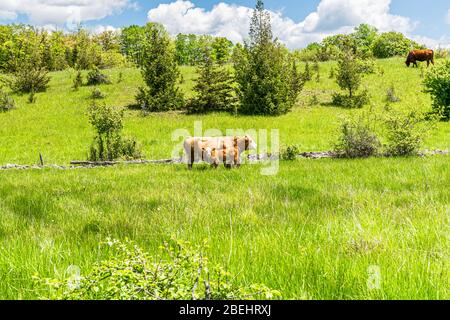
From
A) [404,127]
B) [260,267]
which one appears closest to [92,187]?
[260,267]

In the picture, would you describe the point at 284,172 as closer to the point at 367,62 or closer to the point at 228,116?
the point at 228,116

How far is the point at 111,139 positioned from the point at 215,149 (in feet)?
23.6

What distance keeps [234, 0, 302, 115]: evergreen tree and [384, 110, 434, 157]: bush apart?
593 inches

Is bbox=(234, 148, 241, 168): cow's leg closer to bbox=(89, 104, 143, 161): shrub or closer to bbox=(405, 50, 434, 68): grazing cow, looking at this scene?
bbox=(89, 104, 143, 161): shrub

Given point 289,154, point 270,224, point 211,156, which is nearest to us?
point 270,224

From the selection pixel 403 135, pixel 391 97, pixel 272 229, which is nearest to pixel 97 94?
pixel 391 97

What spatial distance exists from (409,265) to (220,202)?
379 cm

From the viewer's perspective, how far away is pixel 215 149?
43.4 feet

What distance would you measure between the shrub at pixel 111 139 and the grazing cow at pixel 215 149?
5152 mm

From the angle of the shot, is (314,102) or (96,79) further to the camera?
(96,79)

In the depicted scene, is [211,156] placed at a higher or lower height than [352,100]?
lower

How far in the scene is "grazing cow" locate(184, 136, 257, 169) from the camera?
1321 centimetres

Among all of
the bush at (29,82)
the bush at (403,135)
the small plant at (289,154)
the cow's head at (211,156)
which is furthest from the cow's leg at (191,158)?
the bush at (29,82)

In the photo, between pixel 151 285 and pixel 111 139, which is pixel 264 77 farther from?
pixel 151 285
